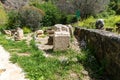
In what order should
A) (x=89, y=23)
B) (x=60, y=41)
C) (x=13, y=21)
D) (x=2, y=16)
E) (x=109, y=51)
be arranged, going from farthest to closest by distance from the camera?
(x=2, y=16)
(x=13, y=21)
(x=89, y=23)
(x=60, y=41)
(x=109, y=51)

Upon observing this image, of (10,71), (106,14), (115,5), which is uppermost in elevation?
(10,71)

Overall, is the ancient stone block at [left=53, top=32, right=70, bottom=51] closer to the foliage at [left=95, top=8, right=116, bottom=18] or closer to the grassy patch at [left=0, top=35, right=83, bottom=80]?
the grassy patch at [left=0, top=35, right=83, bottom=80]

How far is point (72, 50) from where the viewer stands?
34.3 ft

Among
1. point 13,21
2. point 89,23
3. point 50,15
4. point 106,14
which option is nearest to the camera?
point 89,23

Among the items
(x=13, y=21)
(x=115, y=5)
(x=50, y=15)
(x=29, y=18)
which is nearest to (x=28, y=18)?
(x=29, y=18)

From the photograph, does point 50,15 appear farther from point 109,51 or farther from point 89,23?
point 109,51

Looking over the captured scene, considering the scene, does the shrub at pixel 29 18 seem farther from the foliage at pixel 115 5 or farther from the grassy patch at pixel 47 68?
the grassy patch at pixel 47 68

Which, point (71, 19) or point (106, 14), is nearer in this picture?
point (106, 14)

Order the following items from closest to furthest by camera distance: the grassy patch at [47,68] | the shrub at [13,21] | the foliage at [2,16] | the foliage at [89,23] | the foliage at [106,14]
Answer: the grassy patch at [47,68] → the foliage at [89,23] → the shrub at [13,21] → the foliage at [106,14] → the foliage at [2,16]

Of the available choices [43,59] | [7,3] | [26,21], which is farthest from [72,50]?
[7,3]

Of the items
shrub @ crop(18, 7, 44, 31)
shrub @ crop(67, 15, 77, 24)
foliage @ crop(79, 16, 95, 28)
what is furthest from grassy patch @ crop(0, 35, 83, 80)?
shrub @ crop(67, 15, 77, 24)

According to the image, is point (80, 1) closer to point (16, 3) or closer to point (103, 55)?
point (16, 3)

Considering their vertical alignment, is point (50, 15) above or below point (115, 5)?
below

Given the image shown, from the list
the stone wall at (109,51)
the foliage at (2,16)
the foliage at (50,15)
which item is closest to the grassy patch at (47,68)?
the stone wall at (109,51)
